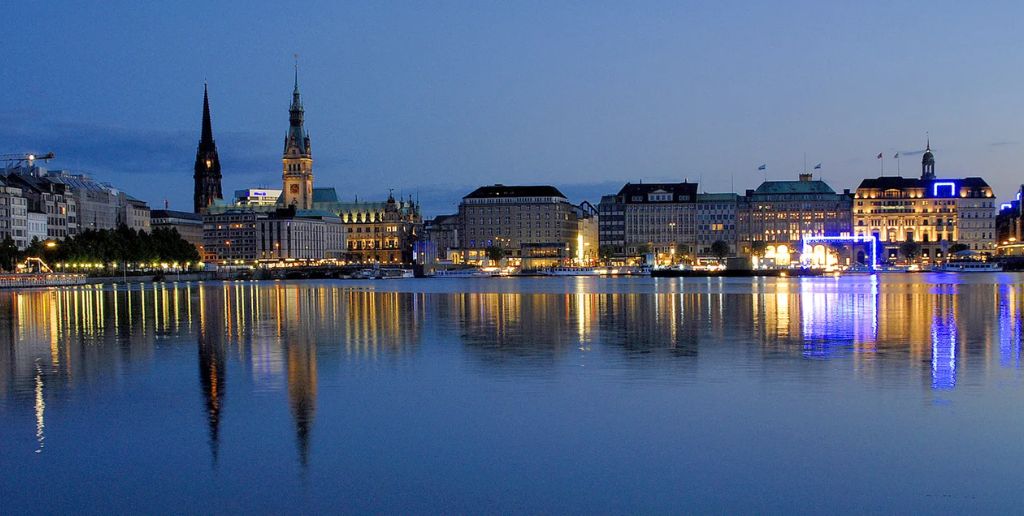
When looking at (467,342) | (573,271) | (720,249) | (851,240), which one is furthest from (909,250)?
(467,342)

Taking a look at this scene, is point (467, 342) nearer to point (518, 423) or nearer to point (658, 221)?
point (518, 423)

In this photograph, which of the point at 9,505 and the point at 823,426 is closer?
the point at 9,505

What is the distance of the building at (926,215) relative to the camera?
7490 inches

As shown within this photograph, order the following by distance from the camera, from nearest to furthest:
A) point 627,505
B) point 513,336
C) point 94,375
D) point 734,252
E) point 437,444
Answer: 1. point 627,505
2. point 437,444
3. point 94,375
4. point 513,336
5. point 734,252

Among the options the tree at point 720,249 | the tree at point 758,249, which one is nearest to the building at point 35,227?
the tree at point 720,249

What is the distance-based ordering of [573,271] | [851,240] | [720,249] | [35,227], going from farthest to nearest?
[851,240]
[573,271]
[720,249]
[35,227]

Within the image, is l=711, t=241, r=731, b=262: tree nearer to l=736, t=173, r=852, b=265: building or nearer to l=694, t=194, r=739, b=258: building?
l=694, t=194, r=739, b=258: building

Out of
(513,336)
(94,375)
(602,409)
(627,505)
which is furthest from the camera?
(513,336)

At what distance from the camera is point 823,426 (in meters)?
16.2

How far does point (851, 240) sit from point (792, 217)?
11.4 meters

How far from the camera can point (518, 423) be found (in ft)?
55.2

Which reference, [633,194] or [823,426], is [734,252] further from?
[823,426]

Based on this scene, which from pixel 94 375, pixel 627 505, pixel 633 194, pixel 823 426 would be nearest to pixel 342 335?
pixel 94 375

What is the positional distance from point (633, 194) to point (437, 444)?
599 ft
